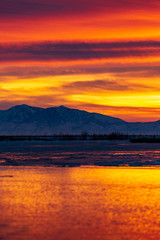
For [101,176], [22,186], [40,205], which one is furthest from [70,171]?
[40,205]

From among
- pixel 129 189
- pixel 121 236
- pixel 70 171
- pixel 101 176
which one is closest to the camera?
pixel 121 236

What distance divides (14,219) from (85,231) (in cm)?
241

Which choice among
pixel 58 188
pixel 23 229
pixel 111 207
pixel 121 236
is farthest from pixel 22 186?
→ pixel 121 236

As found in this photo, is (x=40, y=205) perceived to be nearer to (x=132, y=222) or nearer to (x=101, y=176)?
(x=132, y=222)

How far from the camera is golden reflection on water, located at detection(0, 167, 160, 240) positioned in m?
10.2

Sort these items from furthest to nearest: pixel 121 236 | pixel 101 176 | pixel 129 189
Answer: pixel 101 176, pixel 129 189, pixel 121 236

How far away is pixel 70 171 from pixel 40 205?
Answer: 9938 millimetres

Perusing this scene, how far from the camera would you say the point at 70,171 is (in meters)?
23.3

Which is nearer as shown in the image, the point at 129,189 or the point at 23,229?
the point at 23,229

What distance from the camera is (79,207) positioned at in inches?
515

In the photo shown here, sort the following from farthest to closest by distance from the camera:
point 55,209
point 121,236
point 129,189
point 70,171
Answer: point 70,171 → point 129,189 → point 55,209 → point 121,236

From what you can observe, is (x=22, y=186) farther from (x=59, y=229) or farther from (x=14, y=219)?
(x=59, y=229)

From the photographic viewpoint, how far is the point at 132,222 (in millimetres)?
11172

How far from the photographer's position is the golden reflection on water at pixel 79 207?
Result: 10.2 metres
